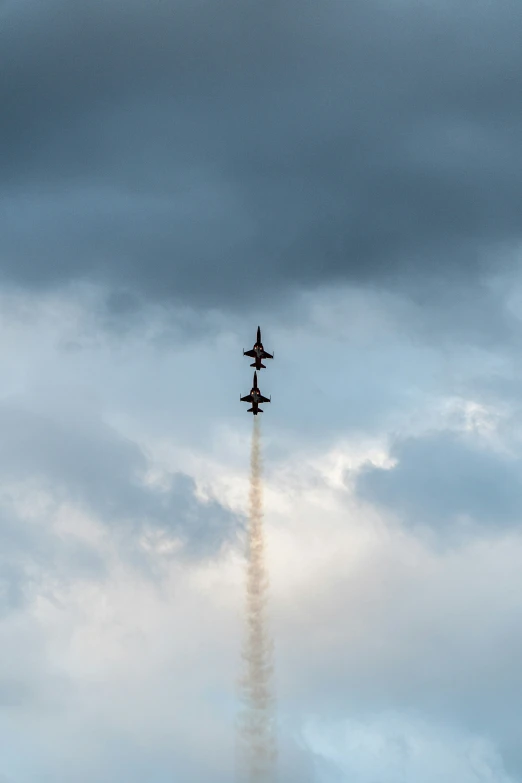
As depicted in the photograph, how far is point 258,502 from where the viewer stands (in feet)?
620

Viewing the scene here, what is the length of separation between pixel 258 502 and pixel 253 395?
20.4m

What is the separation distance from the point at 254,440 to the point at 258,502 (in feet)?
38.2

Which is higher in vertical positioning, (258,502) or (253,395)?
(253,395)

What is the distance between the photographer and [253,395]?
196500 millimetres

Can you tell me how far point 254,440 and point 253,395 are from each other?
344 inches

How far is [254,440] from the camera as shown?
634ft
